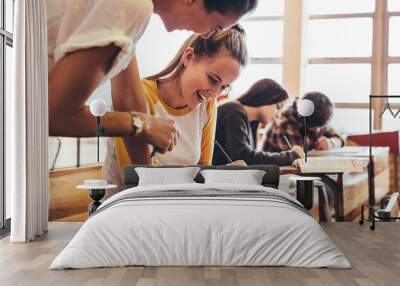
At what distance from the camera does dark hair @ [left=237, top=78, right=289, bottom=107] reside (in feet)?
25.3

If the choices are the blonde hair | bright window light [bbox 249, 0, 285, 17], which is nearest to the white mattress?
the blonde hair

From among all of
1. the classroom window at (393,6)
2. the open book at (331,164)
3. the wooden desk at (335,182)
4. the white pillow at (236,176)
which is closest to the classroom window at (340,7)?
the classroom window at (393,6)

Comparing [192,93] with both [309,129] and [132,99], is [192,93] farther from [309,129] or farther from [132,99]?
[309,129]

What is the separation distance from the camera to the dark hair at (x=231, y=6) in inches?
300

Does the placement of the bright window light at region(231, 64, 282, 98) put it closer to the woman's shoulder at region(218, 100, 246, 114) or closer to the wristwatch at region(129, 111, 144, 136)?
the woman's shoulder at region(218, 100, 246, 114)

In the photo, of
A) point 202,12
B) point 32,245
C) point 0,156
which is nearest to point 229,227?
point 32,245

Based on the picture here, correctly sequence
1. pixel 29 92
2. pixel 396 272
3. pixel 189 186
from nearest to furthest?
pixel 396 272
pixel 189 186
pixel 29 92

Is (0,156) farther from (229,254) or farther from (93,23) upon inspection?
(229,254)

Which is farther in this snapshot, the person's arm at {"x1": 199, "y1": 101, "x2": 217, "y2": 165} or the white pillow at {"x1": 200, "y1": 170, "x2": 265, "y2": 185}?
the person's arm at {"x1": 199, "y1": 101, "x2": 217, "y2": 165}

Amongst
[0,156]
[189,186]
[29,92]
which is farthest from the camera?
[0,156]

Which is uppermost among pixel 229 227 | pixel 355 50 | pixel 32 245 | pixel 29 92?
pixel 355 50

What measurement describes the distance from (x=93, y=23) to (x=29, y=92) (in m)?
1.62

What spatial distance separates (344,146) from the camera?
7.69 m

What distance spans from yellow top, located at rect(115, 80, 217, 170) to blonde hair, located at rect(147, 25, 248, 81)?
0.92ft
